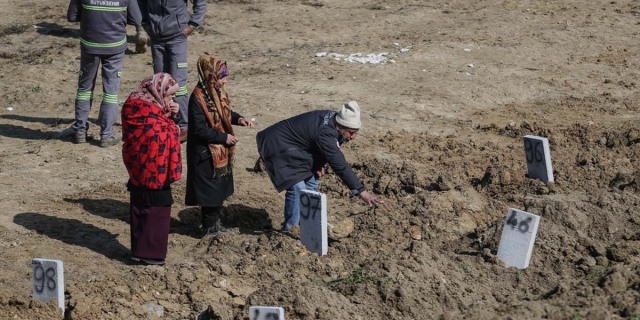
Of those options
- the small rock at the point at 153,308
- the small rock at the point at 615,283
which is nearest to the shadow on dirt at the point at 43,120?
the small rock at the point at 153,308

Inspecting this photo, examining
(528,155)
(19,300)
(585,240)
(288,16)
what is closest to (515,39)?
(288,16)

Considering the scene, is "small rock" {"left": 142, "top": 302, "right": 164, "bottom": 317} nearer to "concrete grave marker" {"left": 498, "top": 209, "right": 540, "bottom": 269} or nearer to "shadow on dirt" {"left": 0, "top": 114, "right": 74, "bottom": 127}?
"concrete grave marker" {"left": 498, "top": 209, "right": 540, "bottom": 269}

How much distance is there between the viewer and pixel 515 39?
54.1 ft

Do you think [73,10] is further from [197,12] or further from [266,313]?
[266,313]

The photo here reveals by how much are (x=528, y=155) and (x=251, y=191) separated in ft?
9.04

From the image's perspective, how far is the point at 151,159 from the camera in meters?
8.36

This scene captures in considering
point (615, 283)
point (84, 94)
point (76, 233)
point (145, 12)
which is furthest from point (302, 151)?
point (145, 12)

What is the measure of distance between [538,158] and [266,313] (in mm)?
4358

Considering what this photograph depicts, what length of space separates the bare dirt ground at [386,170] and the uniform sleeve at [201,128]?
0.86 meters

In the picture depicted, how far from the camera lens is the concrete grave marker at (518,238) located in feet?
26.6

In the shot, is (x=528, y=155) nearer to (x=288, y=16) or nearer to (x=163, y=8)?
(x=163, y=8)

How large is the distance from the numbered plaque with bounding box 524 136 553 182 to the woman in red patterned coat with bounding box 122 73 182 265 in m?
3.49

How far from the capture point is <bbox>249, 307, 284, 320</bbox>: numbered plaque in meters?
6.69

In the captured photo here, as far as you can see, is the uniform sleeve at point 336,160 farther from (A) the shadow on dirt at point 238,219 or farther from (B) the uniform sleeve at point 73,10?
(B) the uniform sleeve at point 73,10
